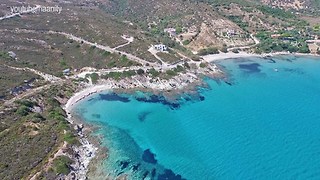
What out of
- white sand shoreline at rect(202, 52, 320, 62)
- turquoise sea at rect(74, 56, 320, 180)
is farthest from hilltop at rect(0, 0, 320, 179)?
turquoise sea at rect(74, 56, 320, 180)

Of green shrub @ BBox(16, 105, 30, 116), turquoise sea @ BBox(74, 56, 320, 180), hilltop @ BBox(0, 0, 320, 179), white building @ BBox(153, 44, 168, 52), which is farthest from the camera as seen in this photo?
white building @ BBox(153, 44, 168, 52)

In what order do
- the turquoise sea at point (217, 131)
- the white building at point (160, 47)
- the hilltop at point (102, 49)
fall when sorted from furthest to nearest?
the white building at point (160, 47) < the hilltop at point (102, 49) < the turquoise sea at point (217, 131)

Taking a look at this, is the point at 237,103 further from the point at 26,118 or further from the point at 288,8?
the point at 288,8

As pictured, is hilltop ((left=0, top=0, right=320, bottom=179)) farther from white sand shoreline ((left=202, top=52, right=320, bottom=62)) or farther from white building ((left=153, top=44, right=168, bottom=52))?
white sand shoreline ((left=202, top=52, right=320, bottom=62))

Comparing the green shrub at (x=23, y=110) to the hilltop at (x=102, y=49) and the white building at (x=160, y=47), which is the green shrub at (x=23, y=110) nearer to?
the hilltop at (x=102, y=49)

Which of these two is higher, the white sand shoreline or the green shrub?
the white sand shoreline

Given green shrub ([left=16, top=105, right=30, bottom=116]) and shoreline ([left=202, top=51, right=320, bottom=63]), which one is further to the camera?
shoreline ([left=202, top=51, right=320, bottom=63])

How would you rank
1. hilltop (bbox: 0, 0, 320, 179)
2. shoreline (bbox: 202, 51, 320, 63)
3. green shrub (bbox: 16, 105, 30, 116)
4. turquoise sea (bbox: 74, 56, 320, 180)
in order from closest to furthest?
turquoise sea (bbox: 74, 56, 320, 180), hilltop (bbox: 0, 0, 320, 179), green shrub (bbox: 16, 105, 30, 116), shoreline (bbox: 202, 51, 320, 63)

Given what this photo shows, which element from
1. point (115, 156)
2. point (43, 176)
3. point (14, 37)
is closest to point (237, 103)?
point (115, 156)

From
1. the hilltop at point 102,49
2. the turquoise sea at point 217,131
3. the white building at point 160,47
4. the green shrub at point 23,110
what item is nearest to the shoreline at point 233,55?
the hilltop at point 102,49
